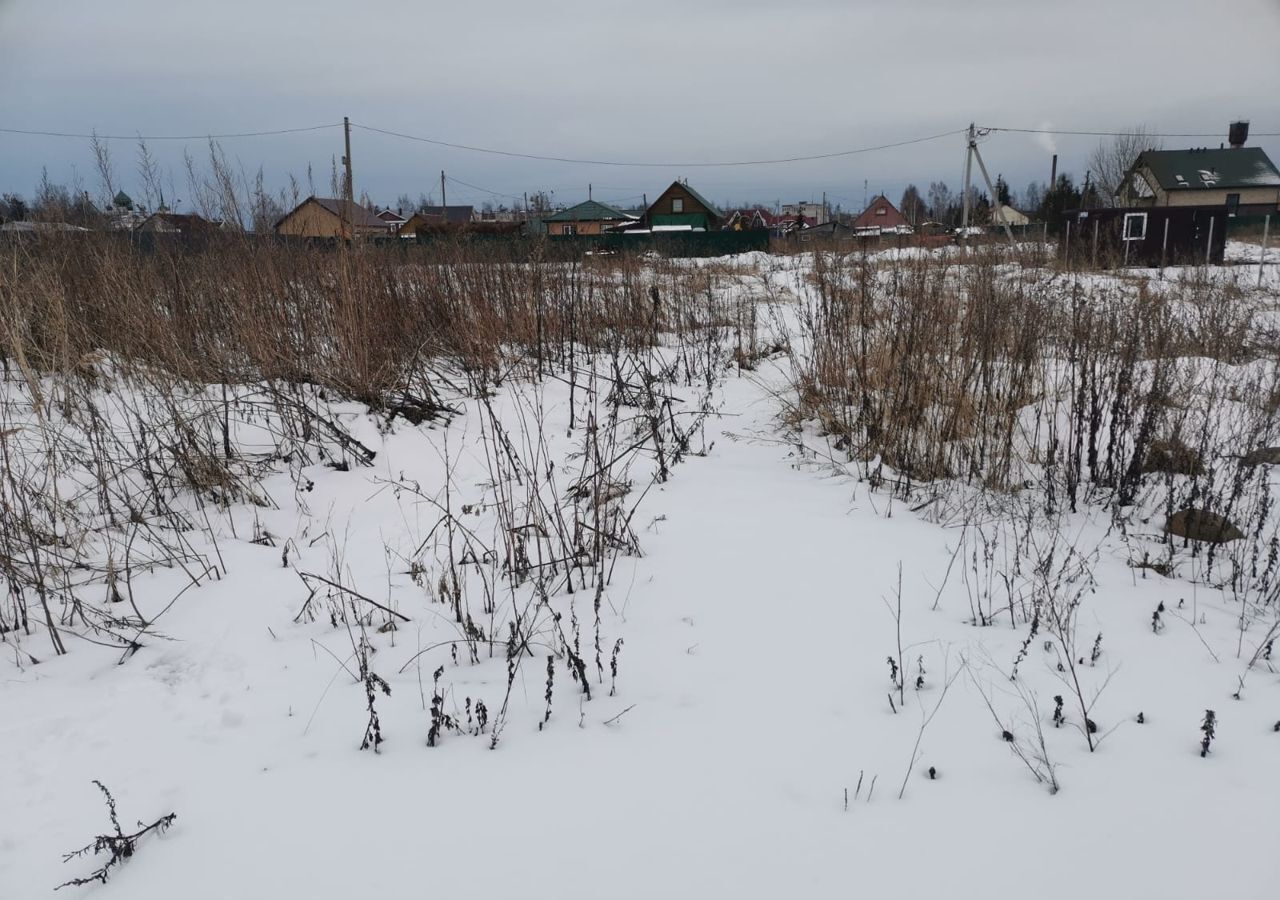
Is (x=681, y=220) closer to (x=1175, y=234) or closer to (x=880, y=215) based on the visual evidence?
(x=1175, y=234)

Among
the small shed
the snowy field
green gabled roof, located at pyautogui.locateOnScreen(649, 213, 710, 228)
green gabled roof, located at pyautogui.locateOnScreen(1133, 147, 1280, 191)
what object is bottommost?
the snowy field

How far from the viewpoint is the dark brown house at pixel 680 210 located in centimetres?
4209

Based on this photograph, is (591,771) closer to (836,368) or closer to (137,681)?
(137,681)

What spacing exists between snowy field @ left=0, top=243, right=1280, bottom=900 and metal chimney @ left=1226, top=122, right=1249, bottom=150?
4544cm

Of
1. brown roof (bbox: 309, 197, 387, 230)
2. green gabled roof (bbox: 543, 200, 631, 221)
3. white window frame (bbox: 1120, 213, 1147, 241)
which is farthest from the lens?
green gabled roof (bbox: 543, 200, 631, 221)

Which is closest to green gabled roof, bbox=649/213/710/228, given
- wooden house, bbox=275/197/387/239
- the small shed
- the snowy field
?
the small shed

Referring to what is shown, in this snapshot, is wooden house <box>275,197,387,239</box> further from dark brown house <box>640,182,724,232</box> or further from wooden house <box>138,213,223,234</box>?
dark brown house <box>640,182,724,232</box>

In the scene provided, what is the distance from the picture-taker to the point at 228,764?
2000mm

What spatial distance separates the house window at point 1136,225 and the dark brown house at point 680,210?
25705 mm

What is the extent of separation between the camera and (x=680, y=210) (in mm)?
42875

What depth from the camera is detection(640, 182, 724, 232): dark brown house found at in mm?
42094

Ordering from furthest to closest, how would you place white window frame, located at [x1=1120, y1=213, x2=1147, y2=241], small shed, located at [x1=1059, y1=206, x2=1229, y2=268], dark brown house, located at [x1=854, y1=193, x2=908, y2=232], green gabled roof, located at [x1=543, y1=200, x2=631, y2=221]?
dark brown house, located at [x1=854, y1=193, x2=908, y2=232]
green gabled roof, located at [x1=543, y1=200, x2=631, y2=221]
white window frame, located at [x1=1120, y1=213, x2=1147, y2=241]
small shed, located at [x1=1059, y1=206, x2=1229, y2=268]

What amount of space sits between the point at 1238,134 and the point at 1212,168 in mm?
2683

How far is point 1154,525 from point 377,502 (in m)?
4.01
